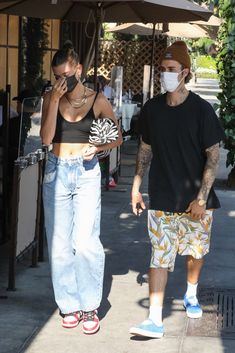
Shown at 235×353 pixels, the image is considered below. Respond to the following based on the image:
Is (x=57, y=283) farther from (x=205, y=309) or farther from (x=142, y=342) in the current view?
(x=205, y=309)

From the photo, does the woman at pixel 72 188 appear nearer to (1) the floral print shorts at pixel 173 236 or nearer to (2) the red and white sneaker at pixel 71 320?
(2) the red and white sneaker at pixel 71 320

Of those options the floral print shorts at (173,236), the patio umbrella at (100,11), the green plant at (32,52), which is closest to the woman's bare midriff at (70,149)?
the floral print shorts at (173,236)

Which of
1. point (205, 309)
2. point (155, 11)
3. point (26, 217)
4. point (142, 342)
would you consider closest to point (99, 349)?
point (142, 342)

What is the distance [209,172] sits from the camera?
→ 15.0ft

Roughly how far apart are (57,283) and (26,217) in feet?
3.02

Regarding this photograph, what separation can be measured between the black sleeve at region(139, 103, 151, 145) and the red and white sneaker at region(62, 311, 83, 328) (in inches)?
46.1

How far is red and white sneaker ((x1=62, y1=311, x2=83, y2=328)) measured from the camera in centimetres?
475

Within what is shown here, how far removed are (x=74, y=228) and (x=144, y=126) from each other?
0.77 meters

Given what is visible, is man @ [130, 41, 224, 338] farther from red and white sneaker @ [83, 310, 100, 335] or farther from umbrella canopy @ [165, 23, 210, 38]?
umbrella canopy @ [165, 23, 210, 38]

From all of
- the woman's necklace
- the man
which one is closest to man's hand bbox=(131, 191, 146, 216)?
the man

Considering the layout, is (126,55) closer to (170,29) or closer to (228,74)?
(170,29)

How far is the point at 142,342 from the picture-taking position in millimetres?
4570

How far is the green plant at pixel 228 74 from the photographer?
9.63 metres

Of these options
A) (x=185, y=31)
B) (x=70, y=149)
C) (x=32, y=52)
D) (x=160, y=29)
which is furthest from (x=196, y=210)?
(x=185, y=31)
